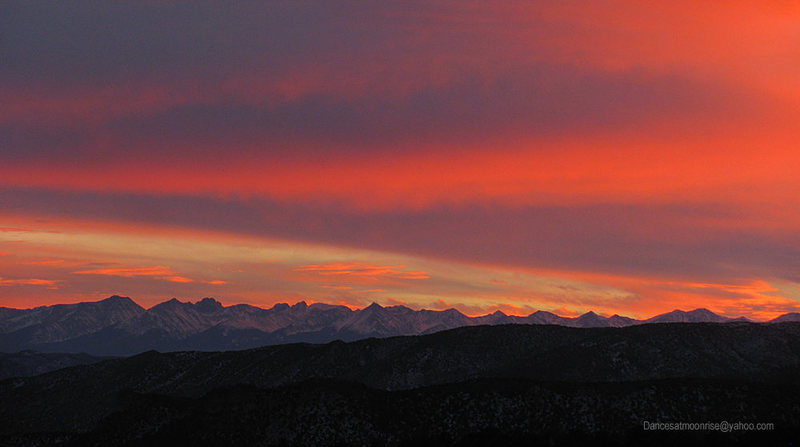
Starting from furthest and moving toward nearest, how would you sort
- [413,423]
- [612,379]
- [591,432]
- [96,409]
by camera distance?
[96,409] → [612,379] → [413,423] → [591,432]

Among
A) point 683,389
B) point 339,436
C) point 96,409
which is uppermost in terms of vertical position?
point 683,389

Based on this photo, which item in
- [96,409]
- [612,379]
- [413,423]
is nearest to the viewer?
[413,423]

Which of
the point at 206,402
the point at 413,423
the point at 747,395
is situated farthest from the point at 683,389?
the point at 206,402

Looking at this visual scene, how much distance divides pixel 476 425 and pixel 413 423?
1179 cm

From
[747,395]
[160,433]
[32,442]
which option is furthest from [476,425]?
[32,442]

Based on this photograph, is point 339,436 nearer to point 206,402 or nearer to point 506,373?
point 206,402

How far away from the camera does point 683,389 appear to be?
4951 inches

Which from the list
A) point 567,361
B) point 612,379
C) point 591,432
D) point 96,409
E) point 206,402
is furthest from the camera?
point 96,409

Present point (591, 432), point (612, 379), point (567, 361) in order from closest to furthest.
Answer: point (591, 432) → point (612, 379) → point (567, 361)

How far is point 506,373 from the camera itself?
618 ft

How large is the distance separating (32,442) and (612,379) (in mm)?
138020

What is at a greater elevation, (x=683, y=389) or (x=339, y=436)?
(x=683, y=389)

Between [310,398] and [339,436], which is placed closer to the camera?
[339,436]

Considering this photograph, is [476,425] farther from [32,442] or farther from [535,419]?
[32,442]
